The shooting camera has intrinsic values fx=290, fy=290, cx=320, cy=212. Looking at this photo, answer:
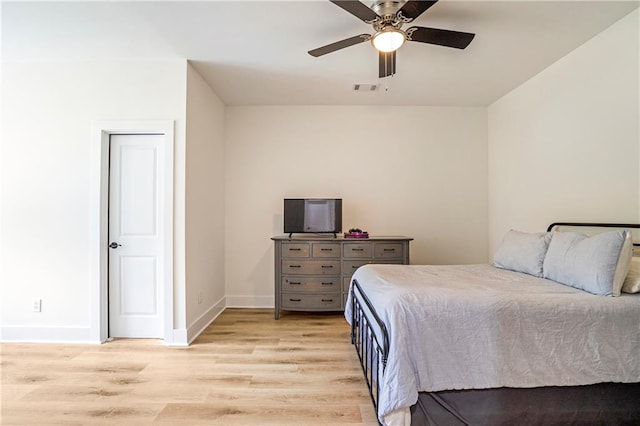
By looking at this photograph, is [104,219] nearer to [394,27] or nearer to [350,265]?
[350,265]

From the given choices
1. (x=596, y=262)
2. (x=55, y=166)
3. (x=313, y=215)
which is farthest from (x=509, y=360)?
(x=55, y=166)

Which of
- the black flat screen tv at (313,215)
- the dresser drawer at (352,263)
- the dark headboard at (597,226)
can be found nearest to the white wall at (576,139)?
the dark headboard at (597,226)

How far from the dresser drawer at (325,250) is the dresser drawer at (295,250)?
9cm

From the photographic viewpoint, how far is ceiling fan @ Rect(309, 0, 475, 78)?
180 cm

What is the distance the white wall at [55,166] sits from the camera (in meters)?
2.88

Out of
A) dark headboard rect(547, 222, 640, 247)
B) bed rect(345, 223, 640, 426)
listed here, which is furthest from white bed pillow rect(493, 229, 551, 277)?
bed rect(345, 223, 640, 426)

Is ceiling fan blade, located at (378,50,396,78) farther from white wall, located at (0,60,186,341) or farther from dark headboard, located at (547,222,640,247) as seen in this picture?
dark headboard, located at (547,222,640,247)

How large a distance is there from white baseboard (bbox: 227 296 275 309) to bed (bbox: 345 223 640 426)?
2.64 metres

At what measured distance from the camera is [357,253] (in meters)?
3.54

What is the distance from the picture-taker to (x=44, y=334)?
9.41 ft

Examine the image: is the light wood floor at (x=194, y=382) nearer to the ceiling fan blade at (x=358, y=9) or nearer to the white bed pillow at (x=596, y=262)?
the white bed pillow at (x=596, y=262)

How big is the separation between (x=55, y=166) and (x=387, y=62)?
3.31 metres

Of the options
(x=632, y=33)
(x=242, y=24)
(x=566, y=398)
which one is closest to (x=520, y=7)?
(x=632, y=33)

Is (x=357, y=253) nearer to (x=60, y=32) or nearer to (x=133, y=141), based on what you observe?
(x=133, y=141)
